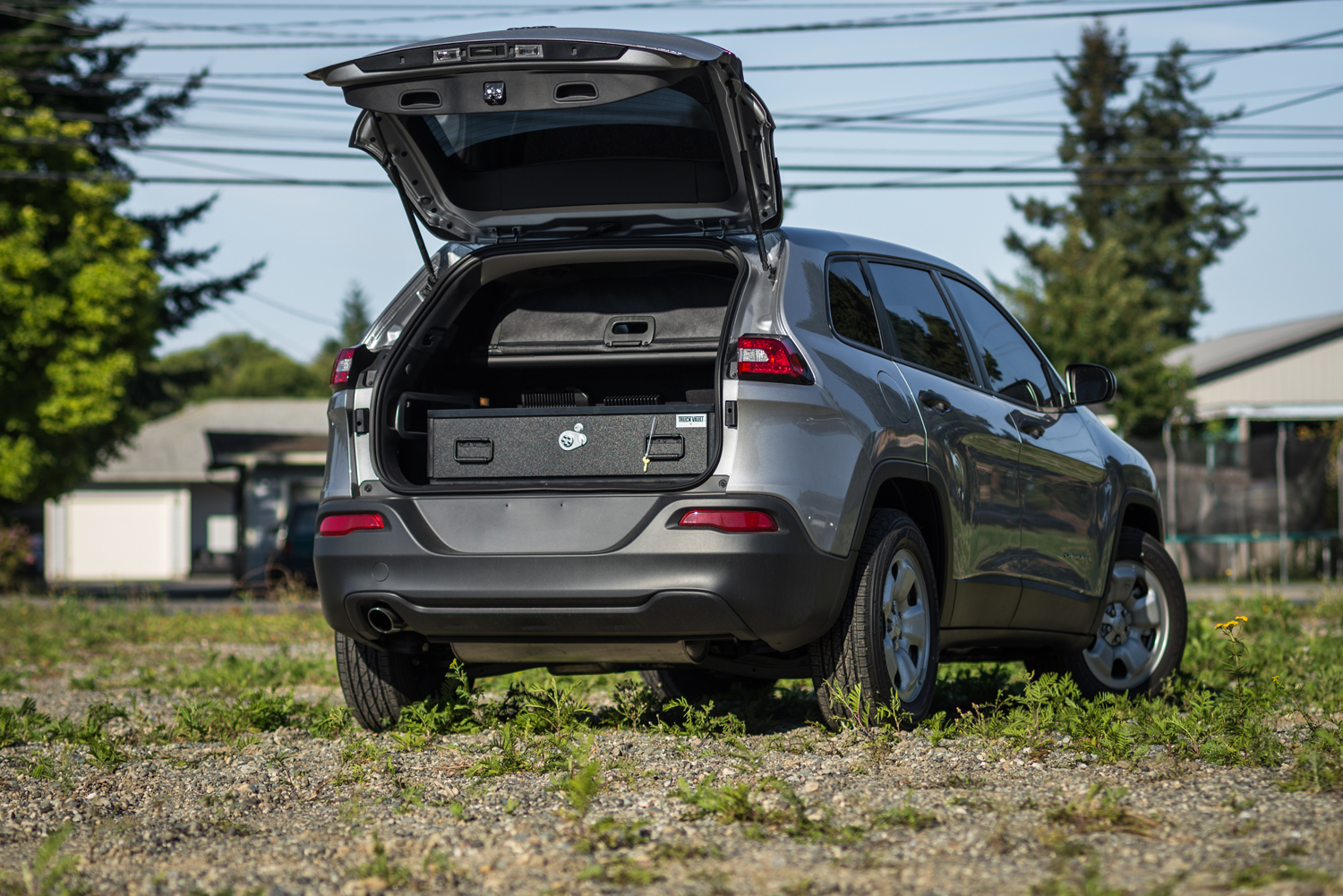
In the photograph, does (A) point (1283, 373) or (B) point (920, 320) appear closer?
(B) point (920, 320)

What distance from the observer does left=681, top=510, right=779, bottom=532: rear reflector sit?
436 centimetres

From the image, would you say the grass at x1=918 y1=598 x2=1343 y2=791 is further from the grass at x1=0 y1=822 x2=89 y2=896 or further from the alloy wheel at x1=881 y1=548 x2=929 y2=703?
the grass at x1=0 y1=822 x2=89 y2=896

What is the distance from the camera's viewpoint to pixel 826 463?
4516 millimetres

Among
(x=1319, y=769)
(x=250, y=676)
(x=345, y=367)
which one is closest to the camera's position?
(x=1319, y=769)

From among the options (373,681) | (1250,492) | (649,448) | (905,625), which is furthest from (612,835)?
(1250,492)

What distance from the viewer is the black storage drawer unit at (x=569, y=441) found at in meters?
4.64

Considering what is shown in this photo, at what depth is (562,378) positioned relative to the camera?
567 centimetres

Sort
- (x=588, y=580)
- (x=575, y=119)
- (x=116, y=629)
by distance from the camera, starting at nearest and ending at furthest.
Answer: (x=588, y=580) < (x=575, y=119) < (x=116, y=629)

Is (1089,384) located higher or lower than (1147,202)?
lower

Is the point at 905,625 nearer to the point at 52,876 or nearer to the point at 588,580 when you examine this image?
the point at 588,580

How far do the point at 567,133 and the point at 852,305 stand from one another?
1269 millimetres

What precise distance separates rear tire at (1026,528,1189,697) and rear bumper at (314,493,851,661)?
245 centimetres

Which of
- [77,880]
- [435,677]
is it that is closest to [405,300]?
[435,677]

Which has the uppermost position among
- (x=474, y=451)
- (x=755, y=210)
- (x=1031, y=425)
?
(x=755, y=210)
